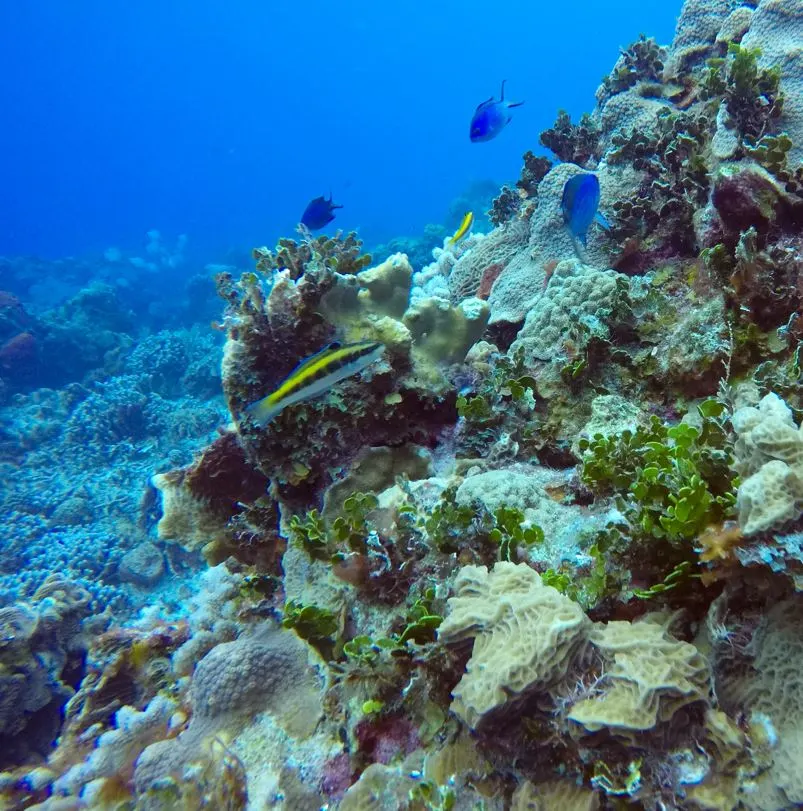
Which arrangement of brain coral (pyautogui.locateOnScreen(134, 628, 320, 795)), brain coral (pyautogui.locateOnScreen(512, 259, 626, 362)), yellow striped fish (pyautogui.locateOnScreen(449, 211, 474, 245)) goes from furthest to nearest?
yellow striped fish (pyautogui.locateOnScreen(449, 211, 474, 245)) < brain coral (pyautogui.locateOnScreen(512, 259, 626, 362)) < brain coral (pyautogui.locateOnScreen(134, 628, 320, 795))

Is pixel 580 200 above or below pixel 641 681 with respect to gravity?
above

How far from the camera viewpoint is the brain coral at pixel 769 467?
4.83 ft

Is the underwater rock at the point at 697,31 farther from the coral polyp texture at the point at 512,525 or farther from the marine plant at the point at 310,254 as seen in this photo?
the marine plant at the point at 310,254

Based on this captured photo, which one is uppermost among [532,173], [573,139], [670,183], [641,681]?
[573,139]

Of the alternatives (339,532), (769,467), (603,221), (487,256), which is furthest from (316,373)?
(487,256)

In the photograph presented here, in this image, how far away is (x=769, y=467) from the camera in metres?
1.53

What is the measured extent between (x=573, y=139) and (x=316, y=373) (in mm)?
5812

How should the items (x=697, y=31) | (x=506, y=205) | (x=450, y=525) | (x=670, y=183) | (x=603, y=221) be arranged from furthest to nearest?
(x=506, y=205), (x=697, y=31), (x=603, y=221), (x=670, y=183), (x=450, y=525)

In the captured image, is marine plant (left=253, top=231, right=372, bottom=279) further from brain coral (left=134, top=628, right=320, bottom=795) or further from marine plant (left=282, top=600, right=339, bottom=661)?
brain coral (left=134, top=628, right=320, bottom=795)

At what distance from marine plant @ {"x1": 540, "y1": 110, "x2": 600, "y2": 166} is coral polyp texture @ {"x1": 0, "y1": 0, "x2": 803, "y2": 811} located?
0.19 meters

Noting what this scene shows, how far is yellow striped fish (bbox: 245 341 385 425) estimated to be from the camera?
Result: 2766 millimetres

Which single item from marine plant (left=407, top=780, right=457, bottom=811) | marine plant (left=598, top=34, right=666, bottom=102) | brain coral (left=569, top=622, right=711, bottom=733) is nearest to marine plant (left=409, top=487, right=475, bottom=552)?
brain coral (left=569, top=622, right=711, bottom=733)

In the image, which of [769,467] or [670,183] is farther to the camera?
[670,183]

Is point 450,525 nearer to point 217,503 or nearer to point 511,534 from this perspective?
point 511,534
